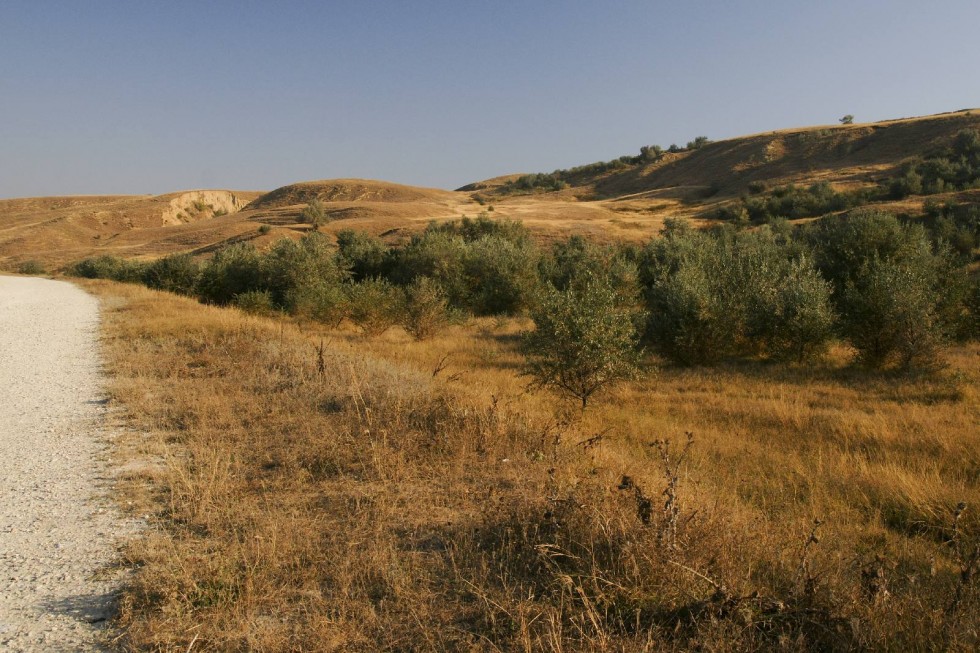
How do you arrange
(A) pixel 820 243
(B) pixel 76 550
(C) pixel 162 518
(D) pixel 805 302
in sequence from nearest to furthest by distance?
(B) pixel 76 550 < (C) pixel 162 518 < (D) pixel 805 302 < (A) pixel 820 243

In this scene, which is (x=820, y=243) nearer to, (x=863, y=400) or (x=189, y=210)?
(x=863, y=400)

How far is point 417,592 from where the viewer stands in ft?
10.1

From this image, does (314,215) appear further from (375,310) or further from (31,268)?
(375,310)

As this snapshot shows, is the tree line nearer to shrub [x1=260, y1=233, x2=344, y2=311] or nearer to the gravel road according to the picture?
shrub [x1=260, y1=233, x2=344, y2=311]

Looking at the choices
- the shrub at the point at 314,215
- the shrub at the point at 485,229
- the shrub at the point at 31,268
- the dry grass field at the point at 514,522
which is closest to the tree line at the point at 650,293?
the dry grass field at the point at 514,522

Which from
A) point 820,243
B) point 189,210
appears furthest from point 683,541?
point 189,210

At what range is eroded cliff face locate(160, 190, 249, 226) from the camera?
8781 cm

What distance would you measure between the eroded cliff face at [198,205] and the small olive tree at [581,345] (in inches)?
3512

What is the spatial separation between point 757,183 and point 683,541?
Result: 60.3 m

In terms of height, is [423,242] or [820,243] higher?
[423,242]

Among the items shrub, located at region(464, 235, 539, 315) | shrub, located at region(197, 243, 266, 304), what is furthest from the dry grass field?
shrub, located at region(197, 243, 266, 304)

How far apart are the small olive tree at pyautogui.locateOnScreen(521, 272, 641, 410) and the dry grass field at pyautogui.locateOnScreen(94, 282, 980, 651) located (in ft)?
4.30

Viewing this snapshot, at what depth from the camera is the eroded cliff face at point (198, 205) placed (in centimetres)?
8781

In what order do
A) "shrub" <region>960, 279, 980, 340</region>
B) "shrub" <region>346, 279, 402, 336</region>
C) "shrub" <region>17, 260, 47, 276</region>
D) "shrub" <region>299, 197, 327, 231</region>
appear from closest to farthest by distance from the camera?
"shrub" <region>960, 279, 980, 340</region>
"shrub" <region>346, 279, 402, 336</region>
"shrub" <region>17, 260, 47, 276</region>
"shrub" <region>299, 197, 327, 231</region>
